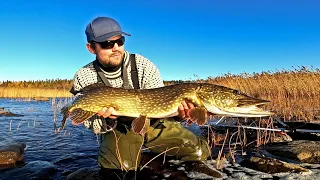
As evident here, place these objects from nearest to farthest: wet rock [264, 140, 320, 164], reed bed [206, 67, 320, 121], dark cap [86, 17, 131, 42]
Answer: dark cap [86, 17, 131, 42] < wet rock [264, 140, 320, 164] < reed bed [206, 67, 320, 121]

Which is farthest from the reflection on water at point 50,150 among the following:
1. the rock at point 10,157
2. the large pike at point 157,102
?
the large pike at point 157,102

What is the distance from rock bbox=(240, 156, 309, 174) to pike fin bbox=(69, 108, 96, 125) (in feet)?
6.35

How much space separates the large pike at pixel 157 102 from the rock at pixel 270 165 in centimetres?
74

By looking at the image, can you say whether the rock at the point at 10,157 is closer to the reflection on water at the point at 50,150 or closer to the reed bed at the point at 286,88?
the reflection on water at the point at 50,150

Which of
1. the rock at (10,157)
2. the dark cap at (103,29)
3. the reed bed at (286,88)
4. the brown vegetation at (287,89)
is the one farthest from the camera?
the reed bed at (286,88)

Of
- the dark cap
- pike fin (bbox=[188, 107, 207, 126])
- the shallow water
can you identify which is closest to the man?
the dark cap

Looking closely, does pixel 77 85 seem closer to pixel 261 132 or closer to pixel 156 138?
pixel 156 138

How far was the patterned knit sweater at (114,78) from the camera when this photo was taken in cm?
354

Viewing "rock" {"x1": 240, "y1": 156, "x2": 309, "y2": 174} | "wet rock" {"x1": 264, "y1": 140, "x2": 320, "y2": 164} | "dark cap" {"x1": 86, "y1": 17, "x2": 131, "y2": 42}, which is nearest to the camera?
"rock" {"x1": 240, "y1": 156, "x2": 309, "y2": 174}

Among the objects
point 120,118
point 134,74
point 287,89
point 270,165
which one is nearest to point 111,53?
point 134,74

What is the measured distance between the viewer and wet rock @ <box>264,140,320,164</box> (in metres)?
3.48

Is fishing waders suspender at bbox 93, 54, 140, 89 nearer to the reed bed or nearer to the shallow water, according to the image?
the shallow water

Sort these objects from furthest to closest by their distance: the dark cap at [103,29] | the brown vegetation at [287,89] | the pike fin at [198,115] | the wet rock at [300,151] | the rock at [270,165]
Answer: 1. the brown vegetation at [287,89]
2. the wet rock at [300,151]
3. the dark cap at [103,29]
4. the rock at [270,165]
5. the pike fin at [198,115]

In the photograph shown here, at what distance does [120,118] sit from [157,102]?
0.67 m
